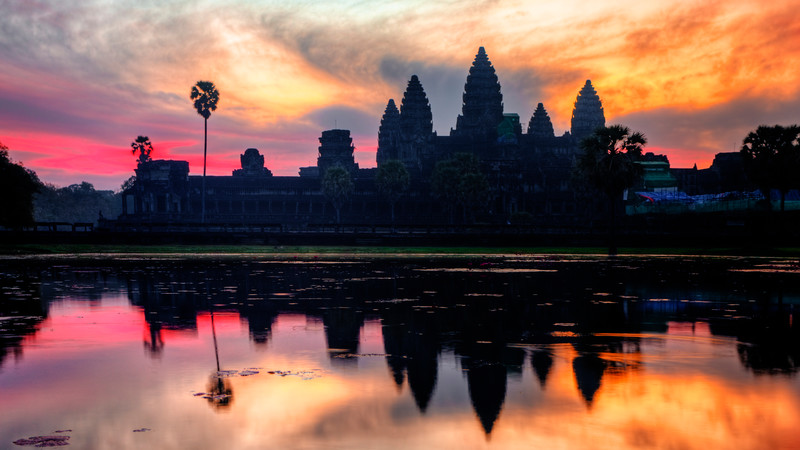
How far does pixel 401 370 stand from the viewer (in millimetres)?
11344

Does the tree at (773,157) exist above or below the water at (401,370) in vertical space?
above

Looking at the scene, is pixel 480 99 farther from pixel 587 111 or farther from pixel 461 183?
pixel 461 183

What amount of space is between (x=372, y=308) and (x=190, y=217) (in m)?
107

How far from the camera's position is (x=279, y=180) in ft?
395

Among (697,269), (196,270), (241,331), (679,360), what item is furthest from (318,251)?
(679,360)

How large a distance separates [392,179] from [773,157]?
57676mm

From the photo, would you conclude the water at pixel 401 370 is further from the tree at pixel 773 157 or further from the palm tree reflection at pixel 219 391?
the tree at pixel 773 157

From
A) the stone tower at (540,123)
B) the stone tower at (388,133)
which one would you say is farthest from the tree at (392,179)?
the stone tower at (540,123)

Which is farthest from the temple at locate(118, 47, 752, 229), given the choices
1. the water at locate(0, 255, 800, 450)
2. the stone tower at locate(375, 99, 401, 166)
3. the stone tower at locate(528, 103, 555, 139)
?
the water at locate(0, 255, 800, 450)

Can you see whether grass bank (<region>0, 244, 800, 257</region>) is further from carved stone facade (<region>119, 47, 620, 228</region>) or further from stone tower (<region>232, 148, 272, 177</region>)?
stone tower (<region>232, 148, 272, 177</region>)

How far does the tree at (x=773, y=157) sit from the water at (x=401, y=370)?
45410 mm

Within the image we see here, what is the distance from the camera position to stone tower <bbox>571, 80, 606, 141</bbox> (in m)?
190

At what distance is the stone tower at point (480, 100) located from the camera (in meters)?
151

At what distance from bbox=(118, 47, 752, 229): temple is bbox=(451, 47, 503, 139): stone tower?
52 cm
